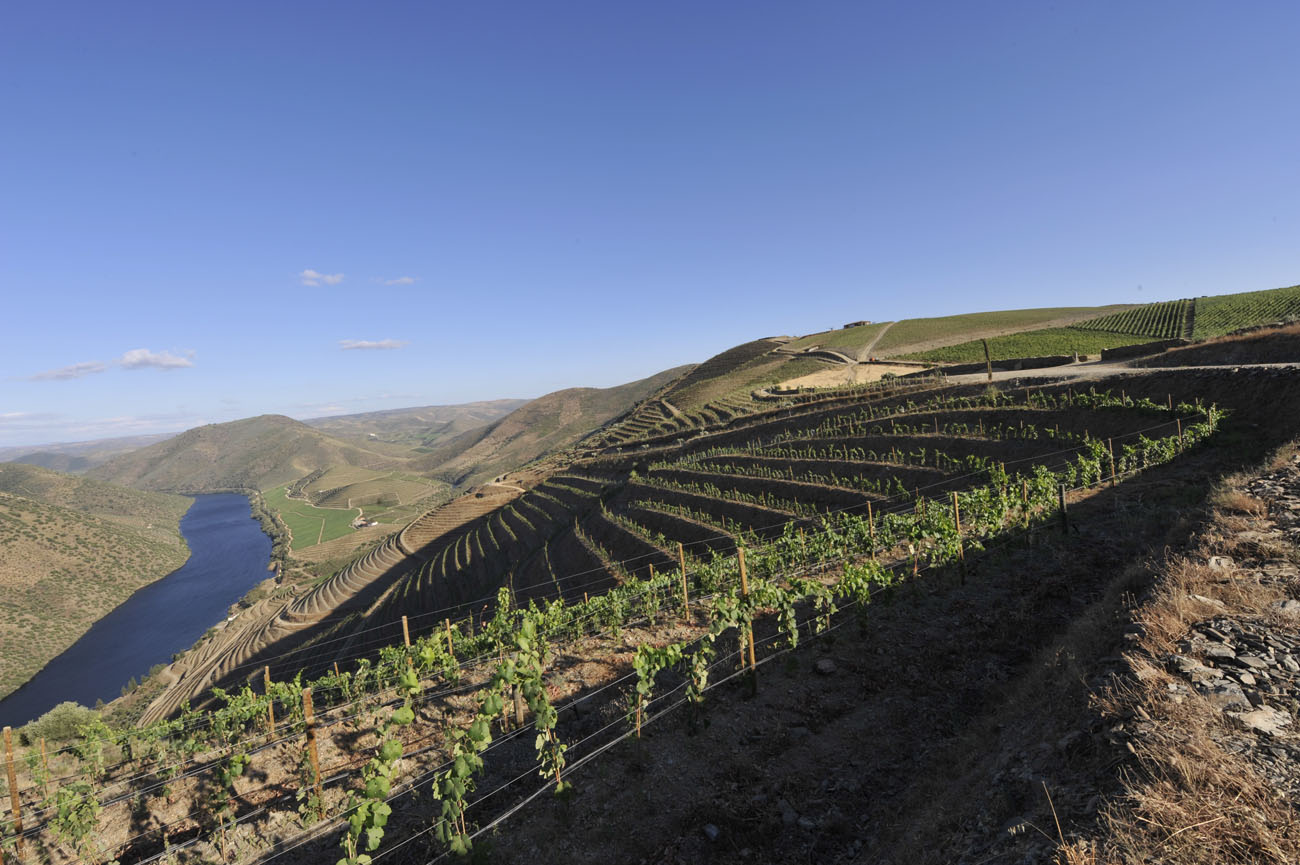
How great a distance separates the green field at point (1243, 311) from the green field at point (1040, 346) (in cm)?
597

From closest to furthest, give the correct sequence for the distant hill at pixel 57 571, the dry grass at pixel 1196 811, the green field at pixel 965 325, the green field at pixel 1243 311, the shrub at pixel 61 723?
the dry grass at pixel 1196 811 < the shrub at pixel 61 723 < the green field at pixel 1243 311 < the green field at pixel 965 325 < the distant hill at pixel 57 571

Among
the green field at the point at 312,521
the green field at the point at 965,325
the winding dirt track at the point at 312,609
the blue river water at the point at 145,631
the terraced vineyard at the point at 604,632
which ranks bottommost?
the blue river water at the point at 145,631

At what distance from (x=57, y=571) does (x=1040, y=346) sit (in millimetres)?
175808

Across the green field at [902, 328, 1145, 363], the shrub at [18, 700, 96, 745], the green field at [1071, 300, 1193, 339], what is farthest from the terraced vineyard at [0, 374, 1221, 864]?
the green field at [1071, 300, 1193, 339]

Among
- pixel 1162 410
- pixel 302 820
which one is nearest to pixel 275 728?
pixel 302 820

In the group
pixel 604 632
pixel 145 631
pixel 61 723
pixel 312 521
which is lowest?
pixel 145 631

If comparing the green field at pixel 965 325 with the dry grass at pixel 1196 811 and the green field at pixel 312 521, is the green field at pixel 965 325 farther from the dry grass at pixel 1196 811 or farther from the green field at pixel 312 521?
the green field at pixel 312 521

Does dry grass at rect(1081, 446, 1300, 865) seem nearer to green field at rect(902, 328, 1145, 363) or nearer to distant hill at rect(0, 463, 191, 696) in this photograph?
green field at rect(902, 328, 1145, 363)

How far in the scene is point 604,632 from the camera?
529 inches

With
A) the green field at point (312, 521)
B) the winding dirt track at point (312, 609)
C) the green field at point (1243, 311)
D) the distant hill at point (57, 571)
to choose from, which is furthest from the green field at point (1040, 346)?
the distant hill at point (57, 571)

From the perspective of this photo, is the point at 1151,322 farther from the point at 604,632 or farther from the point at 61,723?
the point at 61,723

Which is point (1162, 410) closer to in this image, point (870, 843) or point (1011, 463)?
point (1011, 463)

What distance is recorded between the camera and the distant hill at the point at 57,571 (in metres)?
86.6

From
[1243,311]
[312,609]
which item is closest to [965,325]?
[1243,311]
